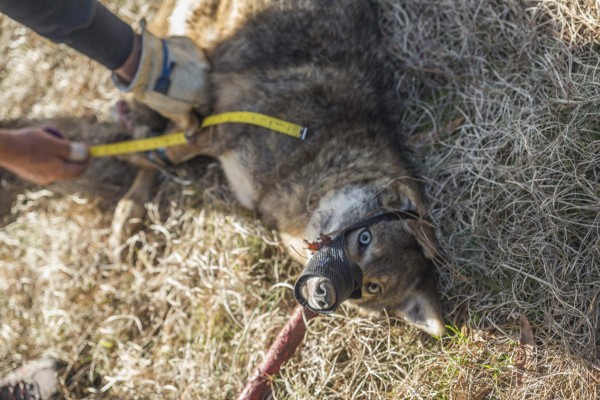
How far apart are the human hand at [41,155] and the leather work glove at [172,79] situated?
849mm

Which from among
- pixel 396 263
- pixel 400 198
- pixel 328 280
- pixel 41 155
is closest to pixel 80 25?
pixel 41 155

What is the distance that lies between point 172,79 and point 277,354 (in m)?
1.76

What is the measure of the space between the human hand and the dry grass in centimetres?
19

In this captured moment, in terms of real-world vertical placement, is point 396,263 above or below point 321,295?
below

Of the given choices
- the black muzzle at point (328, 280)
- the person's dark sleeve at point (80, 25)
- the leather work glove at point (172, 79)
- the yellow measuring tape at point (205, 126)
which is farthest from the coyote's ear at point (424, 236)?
the person's dark sleeve at point (80, 25)

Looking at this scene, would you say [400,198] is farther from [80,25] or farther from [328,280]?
[80,25]

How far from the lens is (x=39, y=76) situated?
186 inches

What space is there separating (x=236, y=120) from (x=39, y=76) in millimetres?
2144

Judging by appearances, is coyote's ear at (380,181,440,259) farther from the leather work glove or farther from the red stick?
the leather work glove

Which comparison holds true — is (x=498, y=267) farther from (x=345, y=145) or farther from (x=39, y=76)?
(x=39, y=76)

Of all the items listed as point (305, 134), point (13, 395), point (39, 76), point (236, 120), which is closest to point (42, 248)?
point (13, 395)

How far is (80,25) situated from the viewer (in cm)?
294

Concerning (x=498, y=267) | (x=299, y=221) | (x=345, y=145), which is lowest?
(x=498, y=267)

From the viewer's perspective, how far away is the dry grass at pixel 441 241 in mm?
3061
